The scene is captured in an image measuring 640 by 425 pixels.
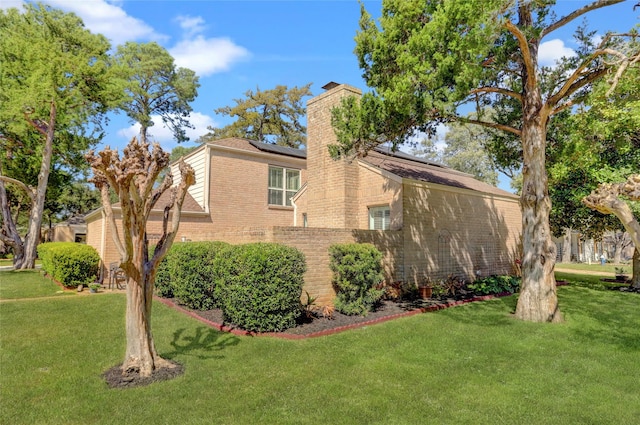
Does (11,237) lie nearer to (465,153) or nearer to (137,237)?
(137,237)

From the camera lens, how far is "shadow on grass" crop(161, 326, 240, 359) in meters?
6.15

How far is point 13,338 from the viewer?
23.1 feet

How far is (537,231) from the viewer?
9.12 m

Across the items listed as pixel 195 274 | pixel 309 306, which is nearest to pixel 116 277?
pixel 195 274

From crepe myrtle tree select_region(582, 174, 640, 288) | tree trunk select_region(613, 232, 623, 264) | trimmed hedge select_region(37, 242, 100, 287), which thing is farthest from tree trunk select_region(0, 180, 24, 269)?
tree trunk select_region(613, 232, 623, 264)

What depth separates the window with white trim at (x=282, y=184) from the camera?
19.9 metres

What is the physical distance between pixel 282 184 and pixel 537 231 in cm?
1389

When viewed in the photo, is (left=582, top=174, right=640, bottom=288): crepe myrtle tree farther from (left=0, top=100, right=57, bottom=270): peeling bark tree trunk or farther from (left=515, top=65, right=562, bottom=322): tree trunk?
(left=0, top=100, right=57, bottom=270): peeling bark tree trunk

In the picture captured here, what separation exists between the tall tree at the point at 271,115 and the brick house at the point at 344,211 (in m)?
16.7

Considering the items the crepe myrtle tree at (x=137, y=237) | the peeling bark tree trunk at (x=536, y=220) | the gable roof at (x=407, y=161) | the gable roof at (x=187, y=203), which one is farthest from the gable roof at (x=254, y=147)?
the crepe myrtle tree at (x=137, y=237)

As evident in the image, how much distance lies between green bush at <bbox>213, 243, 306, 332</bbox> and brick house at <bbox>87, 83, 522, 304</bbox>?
981mm

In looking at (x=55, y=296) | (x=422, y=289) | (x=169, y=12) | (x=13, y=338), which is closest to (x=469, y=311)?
(x=422, y=289)

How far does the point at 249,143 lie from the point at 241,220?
4.79 metres

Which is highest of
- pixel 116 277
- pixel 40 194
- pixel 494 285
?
pixel 40 194
